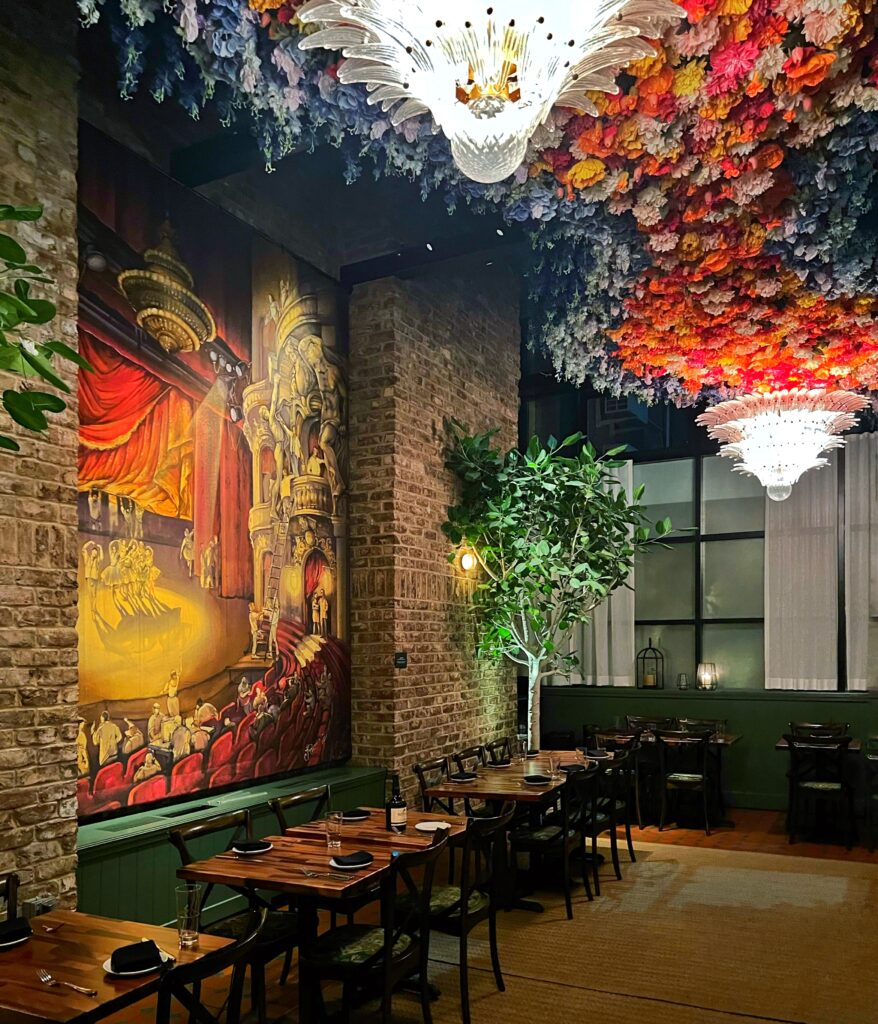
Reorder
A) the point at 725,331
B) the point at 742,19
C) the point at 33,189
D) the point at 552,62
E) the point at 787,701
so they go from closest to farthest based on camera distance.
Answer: the point at 552,62 → the point at 742,19 → the point at 33,189 → the point at 725,331 → the point at 787,701

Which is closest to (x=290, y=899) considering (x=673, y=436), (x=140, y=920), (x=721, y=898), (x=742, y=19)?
(x=140, y=920)

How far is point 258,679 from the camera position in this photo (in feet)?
18.9

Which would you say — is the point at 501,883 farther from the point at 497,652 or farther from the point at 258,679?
the point at 497,652

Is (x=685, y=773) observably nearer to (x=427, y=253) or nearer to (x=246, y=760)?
(x=246, y=760)

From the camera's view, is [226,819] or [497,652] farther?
[497,652]

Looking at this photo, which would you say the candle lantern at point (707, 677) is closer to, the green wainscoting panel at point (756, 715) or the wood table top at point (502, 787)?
the green wainscoting panel at point (756, 715)

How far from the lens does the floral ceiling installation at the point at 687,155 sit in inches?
134

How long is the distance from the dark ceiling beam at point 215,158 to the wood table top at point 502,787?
3.79 meters

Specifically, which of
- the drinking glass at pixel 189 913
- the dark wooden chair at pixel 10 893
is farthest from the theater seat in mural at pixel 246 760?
the drinking glass at pixel 189 913

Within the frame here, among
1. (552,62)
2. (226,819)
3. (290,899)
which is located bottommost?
(290,899)

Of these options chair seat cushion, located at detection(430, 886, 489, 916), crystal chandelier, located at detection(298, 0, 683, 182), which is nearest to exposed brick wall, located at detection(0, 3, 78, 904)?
chair seat cushion, located at detection(430, 886, 489, 916)

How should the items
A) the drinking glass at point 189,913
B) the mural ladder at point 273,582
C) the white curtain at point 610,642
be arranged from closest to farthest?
the drinking glass at point 189,913, the mural ladder at point 273,582, the white curtain at point 610,642

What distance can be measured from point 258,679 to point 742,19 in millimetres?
4343

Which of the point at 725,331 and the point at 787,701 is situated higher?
the point at 725,331
